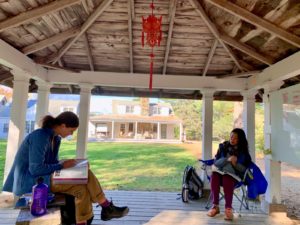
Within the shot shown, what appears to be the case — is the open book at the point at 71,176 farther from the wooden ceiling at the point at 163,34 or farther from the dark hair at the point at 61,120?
the wooden ceiling at the point at 163,34

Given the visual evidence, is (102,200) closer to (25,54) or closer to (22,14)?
(22,14)

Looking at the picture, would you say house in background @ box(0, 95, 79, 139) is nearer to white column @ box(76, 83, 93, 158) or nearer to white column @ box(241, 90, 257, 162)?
white column @ box(76, 83, 93, 158)

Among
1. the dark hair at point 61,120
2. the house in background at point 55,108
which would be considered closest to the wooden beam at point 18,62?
the dark hair at point 61,120

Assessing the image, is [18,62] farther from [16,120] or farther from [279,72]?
[279,72]

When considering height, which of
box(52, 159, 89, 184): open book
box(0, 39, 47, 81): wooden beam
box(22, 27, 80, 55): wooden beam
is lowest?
box(52, 159, 89, 184): open book

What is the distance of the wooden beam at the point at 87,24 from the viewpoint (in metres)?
3.36

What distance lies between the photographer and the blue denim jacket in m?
2.05

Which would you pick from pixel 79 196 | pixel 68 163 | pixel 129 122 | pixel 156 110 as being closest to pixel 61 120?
pixel 68 163

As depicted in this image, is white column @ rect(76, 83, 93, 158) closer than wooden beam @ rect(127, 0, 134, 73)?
No

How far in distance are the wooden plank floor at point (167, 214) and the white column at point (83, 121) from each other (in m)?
0.95

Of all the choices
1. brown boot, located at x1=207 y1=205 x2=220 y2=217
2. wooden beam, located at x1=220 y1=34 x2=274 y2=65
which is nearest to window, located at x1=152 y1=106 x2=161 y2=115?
wooden beam, located at x1=220 y1=34 x2=274 y2=65

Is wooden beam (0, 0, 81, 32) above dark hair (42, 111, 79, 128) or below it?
above

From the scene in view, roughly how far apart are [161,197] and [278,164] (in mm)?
1985

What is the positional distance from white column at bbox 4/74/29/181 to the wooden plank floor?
2.69 feet
